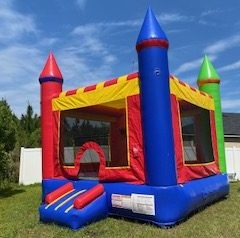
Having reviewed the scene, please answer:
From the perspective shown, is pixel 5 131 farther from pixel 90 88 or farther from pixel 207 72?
pixel 207 72

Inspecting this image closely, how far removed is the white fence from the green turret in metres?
7.90

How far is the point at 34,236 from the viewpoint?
5836mm

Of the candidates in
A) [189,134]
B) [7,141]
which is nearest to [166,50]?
[189,134]

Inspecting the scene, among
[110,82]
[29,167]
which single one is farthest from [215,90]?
[29,167]

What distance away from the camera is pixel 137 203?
20.7 feet

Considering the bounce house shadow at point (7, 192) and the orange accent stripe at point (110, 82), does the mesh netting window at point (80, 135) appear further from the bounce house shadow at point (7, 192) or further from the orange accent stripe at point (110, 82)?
the bounce house shadow at point (7, 192)

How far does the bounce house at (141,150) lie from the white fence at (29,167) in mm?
6231

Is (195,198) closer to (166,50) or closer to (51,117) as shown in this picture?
(166,50)

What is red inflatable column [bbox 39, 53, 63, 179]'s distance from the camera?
27.7ft

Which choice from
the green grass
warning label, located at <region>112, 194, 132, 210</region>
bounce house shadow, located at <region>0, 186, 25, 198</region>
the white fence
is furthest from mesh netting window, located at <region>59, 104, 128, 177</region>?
the white fence

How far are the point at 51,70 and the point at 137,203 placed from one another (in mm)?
4270

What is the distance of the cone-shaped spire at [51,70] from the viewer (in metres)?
8.89

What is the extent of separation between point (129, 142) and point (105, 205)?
127 cm

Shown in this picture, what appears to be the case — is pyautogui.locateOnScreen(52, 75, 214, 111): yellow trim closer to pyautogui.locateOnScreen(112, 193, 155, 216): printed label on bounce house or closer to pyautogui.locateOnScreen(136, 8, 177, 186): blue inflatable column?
pyautogui.locateOnScreen(136, 8, 177, 186): blue inflatable column
